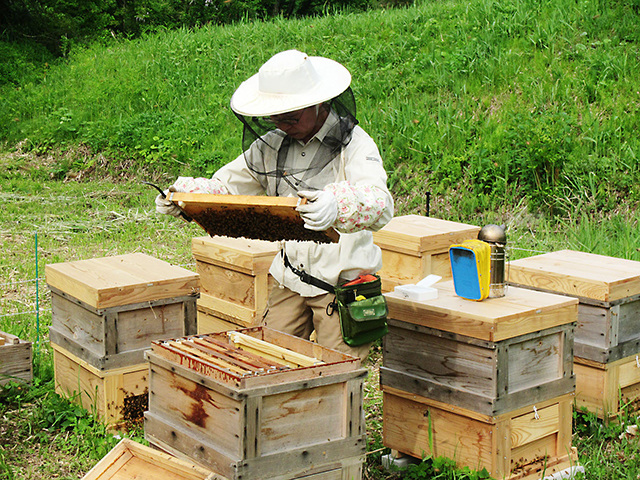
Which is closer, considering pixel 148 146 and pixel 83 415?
pixel 83 415

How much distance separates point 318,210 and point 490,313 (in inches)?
36.7

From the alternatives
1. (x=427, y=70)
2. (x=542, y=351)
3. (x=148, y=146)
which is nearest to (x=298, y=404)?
(x=542, y=351)

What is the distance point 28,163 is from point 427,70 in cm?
633

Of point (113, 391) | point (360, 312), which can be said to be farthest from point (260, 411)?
point (113, 391)

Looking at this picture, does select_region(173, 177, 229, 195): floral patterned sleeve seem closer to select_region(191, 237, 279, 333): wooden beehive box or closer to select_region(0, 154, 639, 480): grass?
select_region(191, 237, 279, 333): wooden beehive box

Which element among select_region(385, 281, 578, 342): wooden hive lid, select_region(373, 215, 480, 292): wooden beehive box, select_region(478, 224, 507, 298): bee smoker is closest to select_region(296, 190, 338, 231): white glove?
select_region(385, 281, 578, 342): wooden hive lid

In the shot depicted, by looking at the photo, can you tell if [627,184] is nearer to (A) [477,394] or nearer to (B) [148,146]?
(A) [477,394]

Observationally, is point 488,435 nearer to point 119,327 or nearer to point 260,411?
point 260,411

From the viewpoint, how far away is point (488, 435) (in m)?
2.88

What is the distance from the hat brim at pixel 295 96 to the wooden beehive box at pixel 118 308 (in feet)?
3.82

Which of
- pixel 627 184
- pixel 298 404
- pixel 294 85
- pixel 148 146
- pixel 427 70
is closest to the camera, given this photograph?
pixel 298 404

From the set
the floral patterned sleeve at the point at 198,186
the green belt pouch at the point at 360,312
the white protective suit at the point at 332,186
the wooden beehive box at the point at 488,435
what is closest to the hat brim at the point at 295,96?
the white protective suit at the point at 332,186

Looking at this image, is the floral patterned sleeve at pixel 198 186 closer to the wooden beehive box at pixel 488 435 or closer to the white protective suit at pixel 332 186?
the white protective suit at pixel 332 186

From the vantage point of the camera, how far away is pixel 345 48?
36.5 ft
